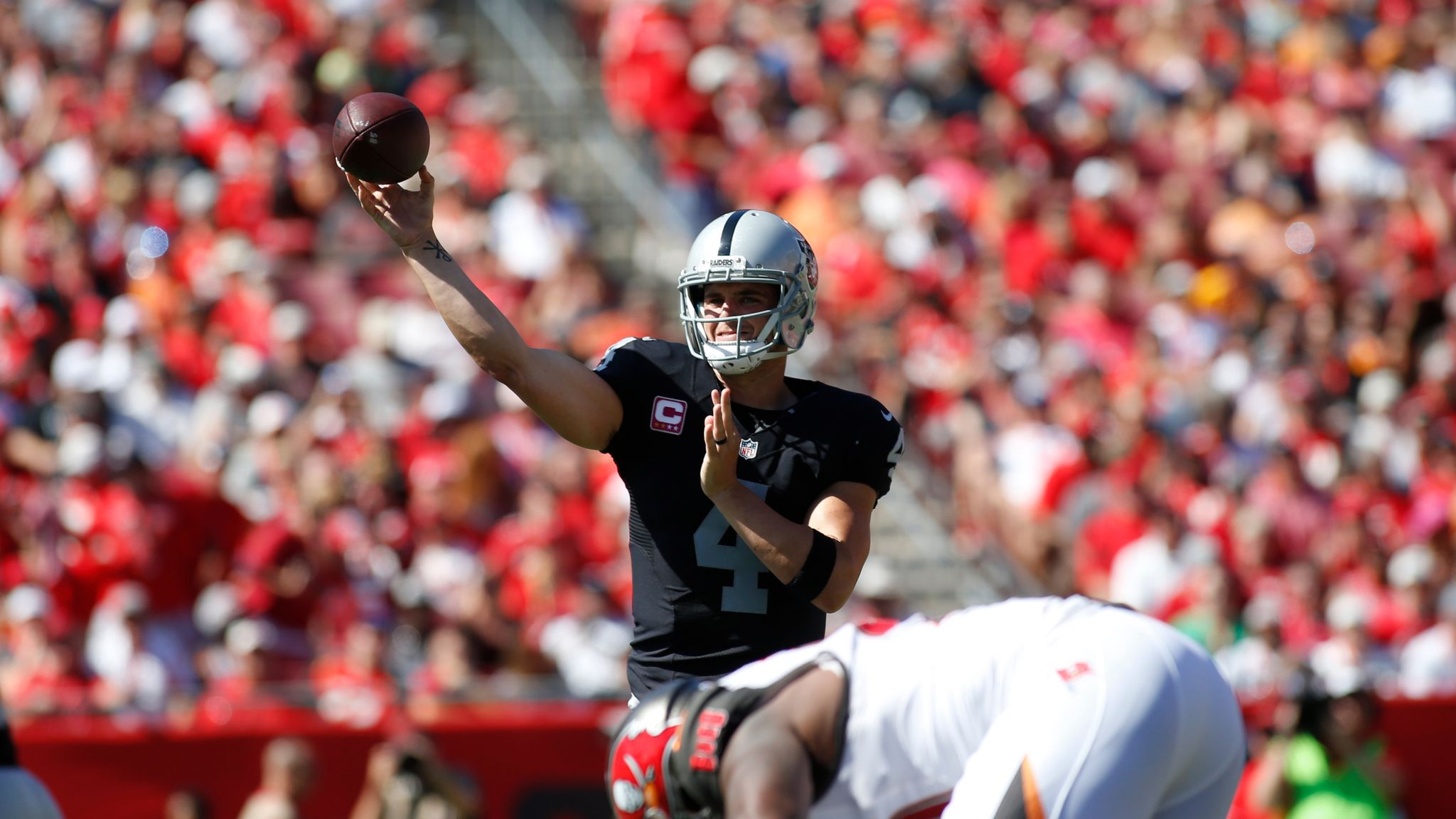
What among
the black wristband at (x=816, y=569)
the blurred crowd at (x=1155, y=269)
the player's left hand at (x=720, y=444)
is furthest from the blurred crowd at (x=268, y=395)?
the player's left hand at (x=720, y=444)

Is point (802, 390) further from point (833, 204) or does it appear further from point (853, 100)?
point (853, 100)

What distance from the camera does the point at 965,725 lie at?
11.3 feet

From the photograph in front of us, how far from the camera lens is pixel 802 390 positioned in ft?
14.9

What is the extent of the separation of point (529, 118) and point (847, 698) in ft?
32.2

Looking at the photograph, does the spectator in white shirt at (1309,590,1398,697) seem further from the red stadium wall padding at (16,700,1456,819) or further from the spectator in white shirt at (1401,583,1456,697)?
the red stadium wall padding at (16,700,1456,819)

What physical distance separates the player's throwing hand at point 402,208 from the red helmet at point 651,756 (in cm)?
144

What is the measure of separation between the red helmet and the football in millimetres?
1569

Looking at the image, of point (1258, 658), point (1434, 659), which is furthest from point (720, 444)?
point (1434, 659)

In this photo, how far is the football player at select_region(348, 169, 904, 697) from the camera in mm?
4180

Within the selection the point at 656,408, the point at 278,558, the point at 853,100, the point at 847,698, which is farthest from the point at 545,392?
the point at 853,100

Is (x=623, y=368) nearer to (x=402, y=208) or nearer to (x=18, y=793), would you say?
(x=402, y=208)

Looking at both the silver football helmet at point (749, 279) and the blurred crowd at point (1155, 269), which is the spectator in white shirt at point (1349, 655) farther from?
the silver football helmet at point (749, 279)

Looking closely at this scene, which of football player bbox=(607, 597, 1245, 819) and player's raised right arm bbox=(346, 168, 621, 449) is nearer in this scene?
football player bbox=(607, 597, 1245, 819)

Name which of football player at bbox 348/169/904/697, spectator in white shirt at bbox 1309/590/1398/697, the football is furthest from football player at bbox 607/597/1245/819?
spectator in white shirt at bbox 1309/590/1398/697
